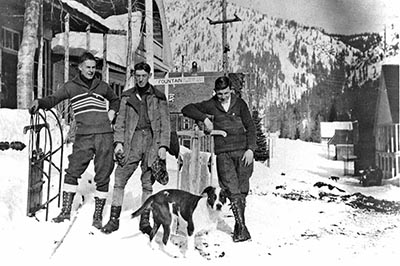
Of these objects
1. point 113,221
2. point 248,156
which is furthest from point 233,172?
point 113,221

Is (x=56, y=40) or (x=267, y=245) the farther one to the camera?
(x=56, y=40)

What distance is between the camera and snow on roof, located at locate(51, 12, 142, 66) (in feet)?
7.00

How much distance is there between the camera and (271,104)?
212cm

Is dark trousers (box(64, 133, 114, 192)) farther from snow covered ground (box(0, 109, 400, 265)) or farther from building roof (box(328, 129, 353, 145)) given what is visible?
building roof (box(328, 129, 353, 145))

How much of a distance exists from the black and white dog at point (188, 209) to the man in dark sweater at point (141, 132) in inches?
3.4

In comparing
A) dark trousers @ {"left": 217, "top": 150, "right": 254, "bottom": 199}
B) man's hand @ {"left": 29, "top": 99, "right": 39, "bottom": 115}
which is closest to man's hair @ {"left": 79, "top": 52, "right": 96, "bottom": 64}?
man's hand @ {"left": 29, "top": 99, "right": 39, "bottom": 115}

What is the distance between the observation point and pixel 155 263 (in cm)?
201

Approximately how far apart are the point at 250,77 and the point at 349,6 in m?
0.59

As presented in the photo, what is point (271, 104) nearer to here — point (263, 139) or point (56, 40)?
point (263, 139)

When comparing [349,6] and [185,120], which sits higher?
[349,6]

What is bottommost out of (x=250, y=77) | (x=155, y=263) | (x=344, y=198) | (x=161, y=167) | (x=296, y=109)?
(x=155, y=263)

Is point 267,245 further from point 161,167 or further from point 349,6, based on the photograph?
point 349,6

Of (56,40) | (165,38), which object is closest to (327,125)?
(165,38)

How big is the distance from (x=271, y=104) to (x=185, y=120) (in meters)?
0.42
